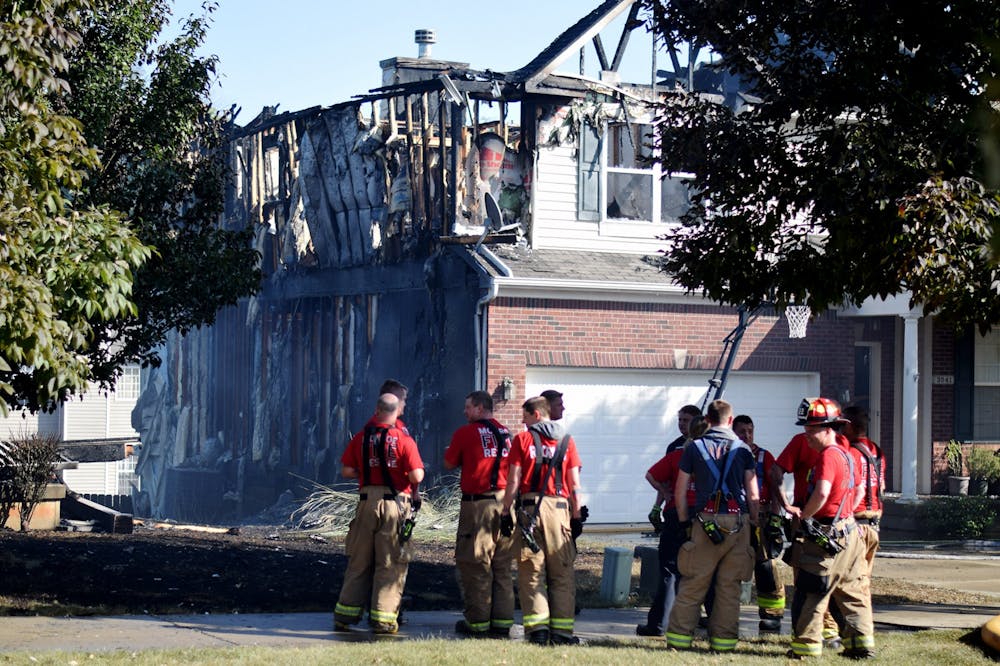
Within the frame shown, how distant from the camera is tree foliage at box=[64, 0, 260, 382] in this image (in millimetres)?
12422

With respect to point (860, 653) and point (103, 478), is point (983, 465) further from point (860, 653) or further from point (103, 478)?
point (103, 478)

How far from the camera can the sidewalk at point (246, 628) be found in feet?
30.0

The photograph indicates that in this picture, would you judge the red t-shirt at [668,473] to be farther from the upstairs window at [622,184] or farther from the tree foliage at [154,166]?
the upstairs window at [622,184]

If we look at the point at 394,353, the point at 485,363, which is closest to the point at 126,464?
the point at 394,353

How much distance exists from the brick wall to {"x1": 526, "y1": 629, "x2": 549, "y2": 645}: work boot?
953cm

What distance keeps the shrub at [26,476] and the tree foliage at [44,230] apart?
25.1ft

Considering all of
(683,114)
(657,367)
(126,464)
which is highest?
(683,114)

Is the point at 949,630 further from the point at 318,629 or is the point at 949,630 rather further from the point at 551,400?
the point at 318,629

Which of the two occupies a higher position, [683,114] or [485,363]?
[683,114]

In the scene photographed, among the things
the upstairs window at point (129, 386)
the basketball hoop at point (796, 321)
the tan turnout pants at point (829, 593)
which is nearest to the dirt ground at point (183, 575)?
the tan turnout pants at point (829, 593)

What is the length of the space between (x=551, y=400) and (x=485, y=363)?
8786 millimetres

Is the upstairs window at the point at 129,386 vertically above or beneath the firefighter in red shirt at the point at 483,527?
above

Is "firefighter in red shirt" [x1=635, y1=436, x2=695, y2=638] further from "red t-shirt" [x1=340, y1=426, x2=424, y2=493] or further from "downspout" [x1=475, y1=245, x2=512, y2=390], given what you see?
"downspout" [x1=475, y1=245, x2=512, y2=390]

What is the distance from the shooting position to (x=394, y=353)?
71.4ft
